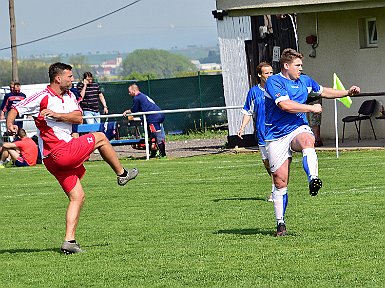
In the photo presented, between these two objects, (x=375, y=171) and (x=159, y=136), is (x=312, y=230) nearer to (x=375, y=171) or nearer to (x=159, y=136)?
(x=375, y=171)

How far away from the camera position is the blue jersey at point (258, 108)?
1467 cm

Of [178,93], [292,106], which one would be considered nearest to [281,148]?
[292,106]

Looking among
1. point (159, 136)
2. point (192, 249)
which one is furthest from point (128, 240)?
point (159, 136)

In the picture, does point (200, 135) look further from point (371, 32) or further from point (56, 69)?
point (56, 69)

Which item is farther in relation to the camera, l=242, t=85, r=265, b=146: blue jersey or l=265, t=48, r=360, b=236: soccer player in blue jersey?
l=242, t=85, r=265, b=146: blue jersey

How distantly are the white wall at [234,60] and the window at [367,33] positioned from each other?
150 inches

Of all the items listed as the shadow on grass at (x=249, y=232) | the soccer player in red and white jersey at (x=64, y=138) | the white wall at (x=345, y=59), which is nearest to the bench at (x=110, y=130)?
the white wall at (x=345, y=59)

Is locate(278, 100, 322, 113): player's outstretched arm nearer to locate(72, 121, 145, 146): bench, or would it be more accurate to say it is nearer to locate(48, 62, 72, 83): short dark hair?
locate(48, 62, 72, 83): short dark hair

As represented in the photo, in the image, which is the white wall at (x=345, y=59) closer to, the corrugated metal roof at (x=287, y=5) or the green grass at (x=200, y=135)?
the corrugated metal roof at (x=287, y=5)

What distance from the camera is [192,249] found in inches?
427

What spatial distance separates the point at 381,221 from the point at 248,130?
15.4 m

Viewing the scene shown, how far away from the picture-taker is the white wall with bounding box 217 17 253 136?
28391mm

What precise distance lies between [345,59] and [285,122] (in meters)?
15.0

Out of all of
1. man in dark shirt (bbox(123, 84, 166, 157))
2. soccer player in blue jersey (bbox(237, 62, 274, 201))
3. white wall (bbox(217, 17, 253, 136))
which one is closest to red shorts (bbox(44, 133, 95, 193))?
soccer player in blue jersey (bbox(237, 62, 274, 201))
